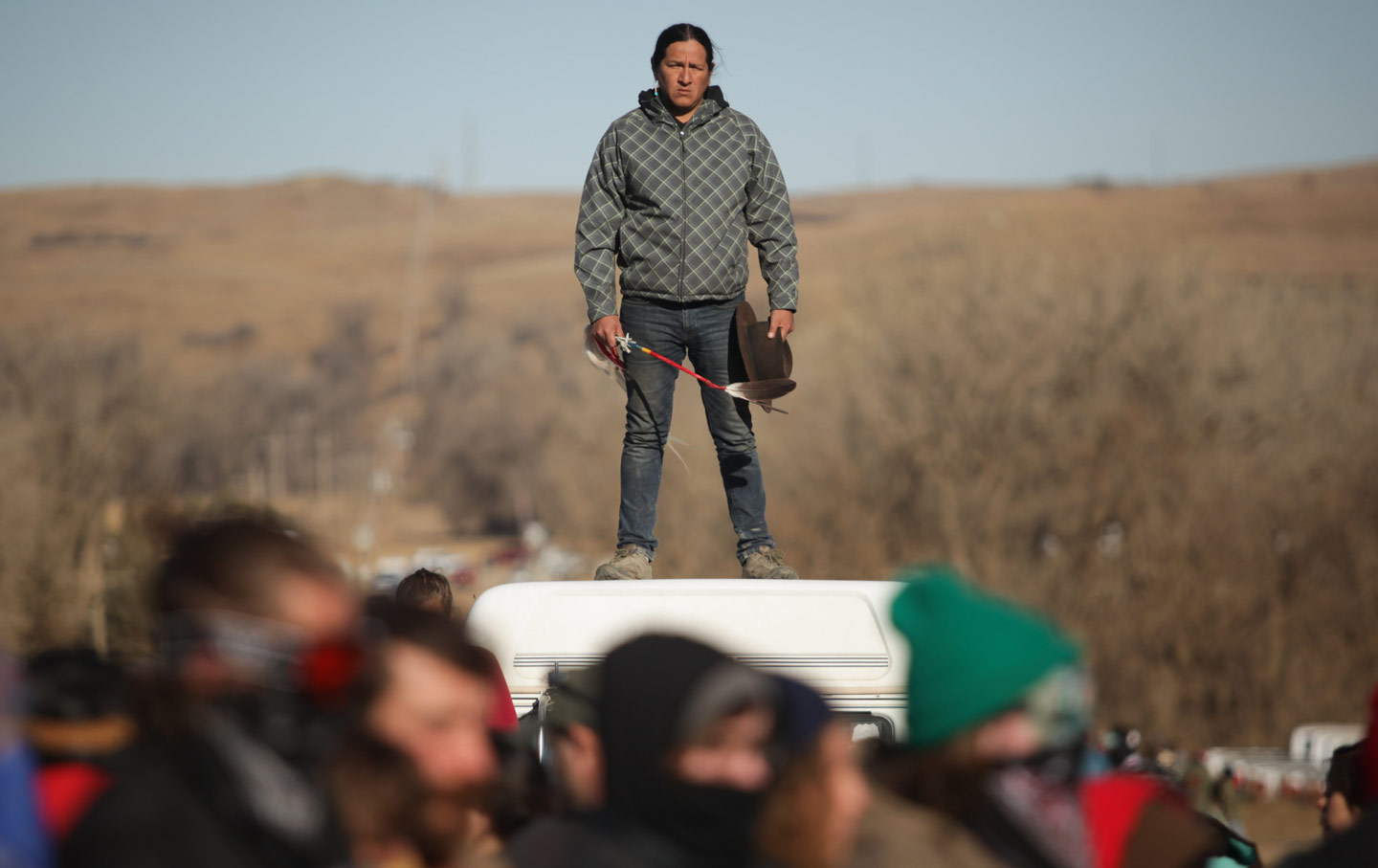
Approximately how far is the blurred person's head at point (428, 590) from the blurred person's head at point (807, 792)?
209 cm

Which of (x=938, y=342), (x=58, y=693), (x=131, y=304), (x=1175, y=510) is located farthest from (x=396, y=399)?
(x=58, y=693)

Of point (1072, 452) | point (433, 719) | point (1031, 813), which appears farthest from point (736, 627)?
point (1072, 452)

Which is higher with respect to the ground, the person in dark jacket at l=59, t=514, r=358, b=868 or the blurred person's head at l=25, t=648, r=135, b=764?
the person in dark jacket at l=59, t=514, r=358, b=868

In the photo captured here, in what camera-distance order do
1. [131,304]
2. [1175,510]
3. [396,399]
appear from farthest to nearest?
[131,304] < [396,399] < [1175,510]

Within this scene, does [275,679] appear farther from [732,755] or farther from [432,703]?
[732,755]

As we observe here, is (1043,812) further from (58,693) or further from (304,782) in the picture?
(58,693)

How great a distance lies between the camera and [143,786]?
6.88 feet

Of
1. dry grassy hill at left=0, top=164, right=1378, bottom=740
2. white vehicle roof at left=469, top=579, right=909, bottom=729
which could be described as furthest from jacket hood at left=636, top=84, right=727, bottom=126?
dry grassy hill at left=0, top=164, right=1378, bottom=740

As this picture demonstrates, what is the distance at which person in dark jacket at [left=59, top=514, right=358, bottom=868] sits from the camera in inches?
81.6

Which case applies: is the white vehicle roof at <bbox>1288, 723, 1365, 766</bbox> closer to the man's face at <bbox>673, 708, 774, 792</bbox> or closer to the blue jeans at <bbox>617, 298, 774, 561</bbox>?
the blue jeans at <bbox>617, 298, 774, 561</bbox>

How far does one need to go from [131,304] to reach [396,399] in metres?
25.2

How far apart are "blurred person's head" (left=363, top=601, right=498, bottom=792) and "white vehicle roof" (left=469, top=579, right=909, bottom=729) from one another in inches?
74.0

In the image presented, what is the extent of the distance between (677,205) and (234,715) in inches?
172

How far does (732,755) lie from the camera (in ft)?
7.27
